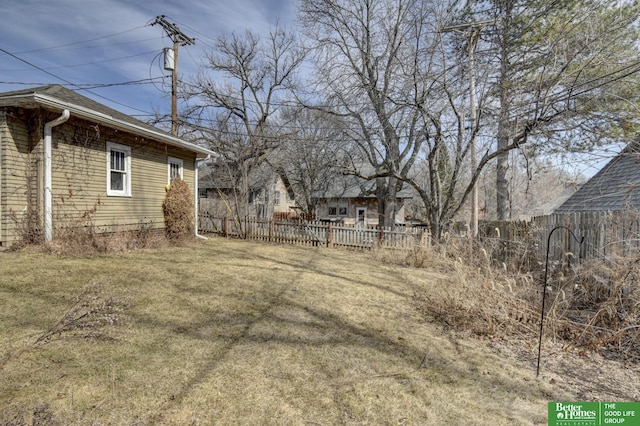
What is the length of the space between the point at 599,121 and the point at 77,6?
15763 millimetres

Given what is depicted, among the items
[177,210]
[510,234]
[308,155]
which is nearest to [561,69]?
[510,234]

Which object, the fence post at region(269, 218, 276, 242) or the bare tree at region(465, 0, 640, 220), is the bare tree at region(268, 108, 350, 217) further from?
the bare tree at region(465, 0, 640, 220)

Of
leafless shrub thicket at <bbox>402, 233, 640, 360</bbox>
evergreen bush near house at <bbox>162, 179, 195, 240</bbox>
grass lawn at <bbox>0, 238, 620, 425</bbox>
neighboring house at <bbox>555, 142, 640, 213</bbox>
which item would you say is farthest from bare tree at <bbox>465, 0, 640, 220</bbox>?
evergreen bush near house at <bbox>162, 179, 195, 240</bbox>

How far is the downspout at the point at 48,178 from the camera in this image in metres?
6.73

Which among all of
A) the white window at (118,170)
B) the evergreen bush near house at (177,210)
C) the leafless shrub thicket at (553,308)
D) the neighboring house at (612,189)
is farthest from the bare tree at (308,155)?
the leafless shrub thicket at (553,308)

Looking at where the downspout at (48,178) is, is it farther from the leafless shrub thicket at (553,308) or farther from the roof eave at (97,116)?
the leafless shrub thicket at (553,308)

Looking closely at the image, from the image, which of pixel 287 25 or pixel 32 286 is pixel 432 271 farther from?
pixel 287 25

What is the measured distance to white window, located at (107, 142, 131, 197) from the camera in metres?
8.57

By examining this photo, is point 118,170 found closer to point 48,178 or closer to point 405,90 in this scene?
point 48,178

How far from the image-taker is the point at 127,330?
3.44 metres

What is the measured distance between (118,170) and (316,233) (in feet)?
23.1

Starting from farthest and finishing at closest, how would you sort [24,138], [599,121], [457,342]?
1. [599,121]
2. [24,138]
3. [457,342]

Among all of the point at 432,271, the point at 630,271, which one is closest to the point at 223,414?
the point at 630,271

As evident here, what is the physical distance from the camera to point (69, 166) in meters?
7.47
